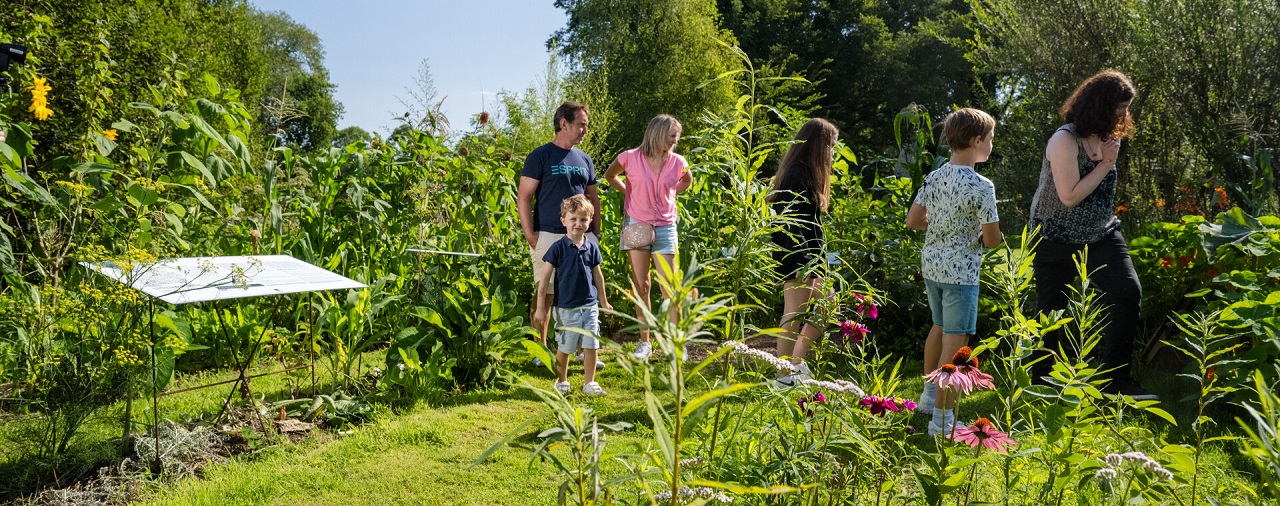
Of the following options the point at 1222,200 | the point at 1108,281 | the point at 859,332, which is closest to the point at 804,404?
the point at 859,332

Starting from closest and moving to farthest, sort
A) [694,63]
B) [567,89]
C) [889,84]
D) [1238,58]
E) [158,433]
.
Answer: [158,433] < [1238,58] < [567,89] < [694,63] < [889,84]

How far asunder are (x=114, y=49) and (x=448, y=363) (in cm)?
254

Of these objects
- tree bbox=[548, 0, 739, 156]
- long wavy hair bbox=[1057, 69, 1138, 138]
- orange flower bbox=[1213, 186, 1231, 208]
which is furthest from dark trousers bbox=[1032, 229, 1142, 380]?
tree bbox=[548, 0, 739, 156]

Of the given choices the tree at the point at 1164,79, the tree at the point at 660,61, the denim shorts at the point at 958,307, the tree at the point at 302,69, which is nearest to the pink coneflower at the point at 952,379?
the denim shorts at the point at 958,307

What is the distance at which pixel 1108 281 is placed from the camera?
3.61 m

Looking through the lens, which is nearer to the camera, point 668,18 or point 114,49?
point 114,49

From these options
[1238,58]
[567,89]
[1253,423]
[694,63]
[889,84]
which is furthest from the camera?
[889,84]

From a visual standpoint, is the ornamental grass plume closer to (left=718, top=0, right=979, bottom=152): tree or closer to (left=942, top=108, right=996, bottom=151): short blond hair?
(left=942, top=108, right=996, bottom=151): short blond hair

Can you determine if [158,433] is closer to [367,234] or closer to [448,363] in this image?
[448,363]

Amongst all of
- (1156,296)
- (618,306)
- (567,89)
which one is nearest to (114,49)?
(618,306)

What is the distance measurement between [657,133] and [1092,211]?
7.20 ft

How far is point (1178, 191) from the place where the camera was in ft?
17.6

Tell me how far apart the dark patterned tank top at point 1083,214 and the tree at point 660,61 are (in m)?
20.1

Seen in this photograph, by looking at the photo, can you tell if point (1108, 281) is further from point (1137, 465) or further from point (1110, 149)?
point (1137, 465)
